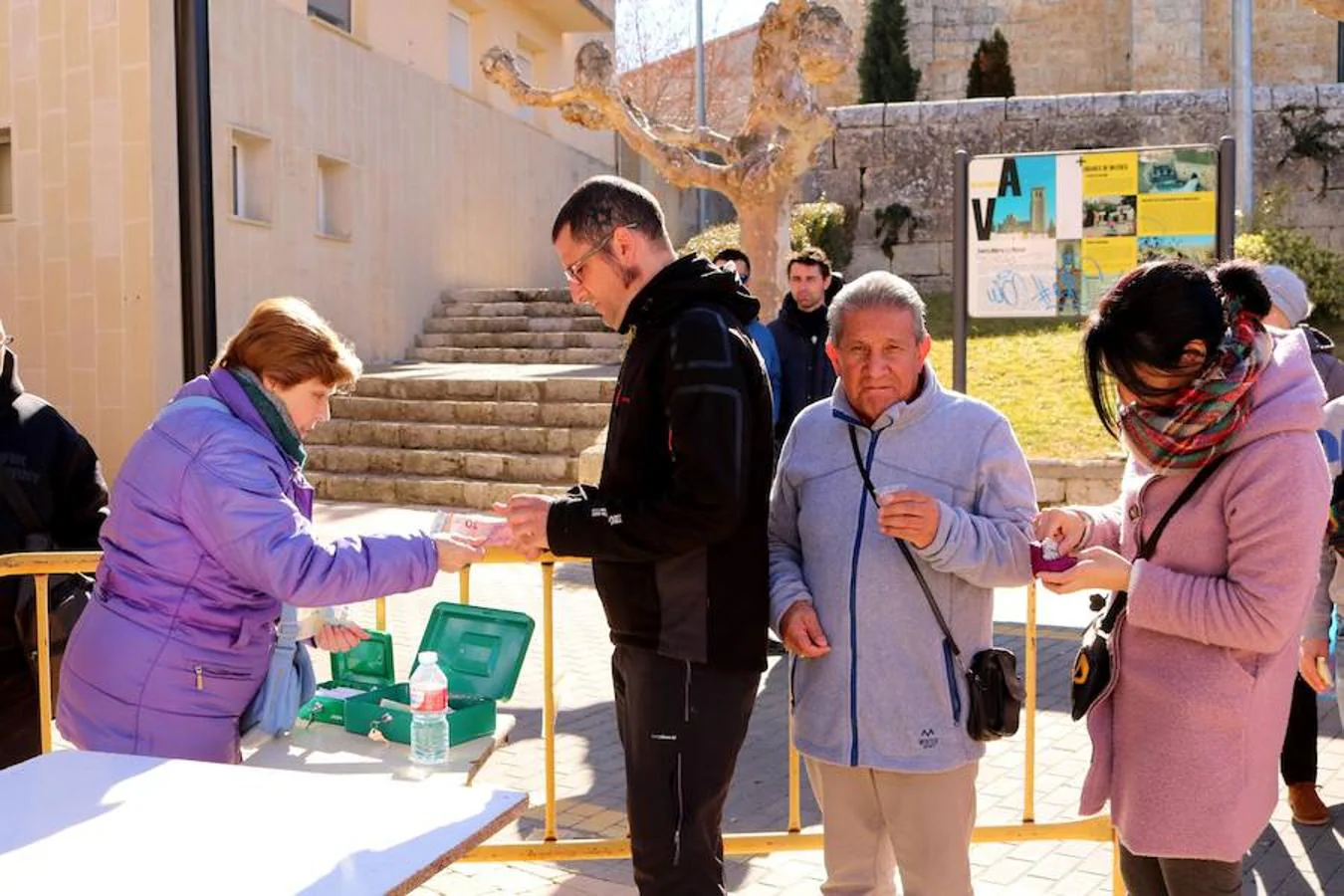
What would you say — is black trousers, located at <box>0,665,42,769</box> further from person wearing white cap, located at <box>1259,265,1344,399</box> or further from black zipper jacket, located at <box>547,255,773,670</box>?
person wearing white cap, located at <box>1259,265,1344,399</box>

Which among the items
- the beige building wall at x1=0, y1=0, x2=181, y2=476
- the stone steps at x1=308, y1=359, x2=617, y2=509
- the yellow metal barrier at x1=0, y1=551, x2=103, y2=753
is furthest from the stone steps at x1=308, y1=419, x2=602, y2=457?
the yellow metal barrier at x1=0, y1=551, x2=103, y2=753

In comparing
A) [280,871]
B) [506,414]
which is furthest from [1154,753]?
[506,414]

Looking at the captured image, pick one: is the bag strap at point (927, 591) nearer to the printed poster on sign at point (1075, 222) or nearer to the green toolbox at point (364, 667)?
the green toolbox at point (364, 667)

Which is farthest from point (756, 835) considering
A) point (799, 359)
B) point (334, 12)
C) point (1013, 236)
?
point (334, 12)

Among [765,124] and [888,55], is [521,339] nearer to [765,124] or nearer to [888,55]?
[765,124]

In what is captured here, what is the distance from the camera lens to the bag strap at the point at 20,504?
360 cm

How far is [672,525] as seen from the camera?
2.56 meters

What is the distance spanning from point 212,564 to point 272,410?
36 centimetres

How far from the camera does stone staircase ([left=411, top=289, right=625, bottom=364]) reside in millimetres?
17016

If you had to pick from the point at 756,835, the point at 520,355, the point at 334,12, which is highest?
the point at 334,12

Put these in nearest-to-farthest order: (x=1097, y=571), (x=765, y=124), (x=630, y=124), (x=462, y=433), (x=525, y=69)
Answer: (x=1097, y=571) < (x=765, y=124) < (x=630, y=124) < (x=462, y=433) < (x=525, y=69)

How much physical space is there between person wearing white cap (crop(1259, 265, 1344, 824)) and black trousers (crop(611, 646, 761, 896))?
2.25m

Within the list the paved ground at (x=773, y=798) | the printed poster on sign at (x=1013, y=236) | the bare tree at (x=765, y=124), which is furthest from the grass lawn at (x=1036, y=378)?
the paved ground at (x=773, y=798)

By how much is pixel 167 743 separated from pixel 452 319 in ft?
55.0
